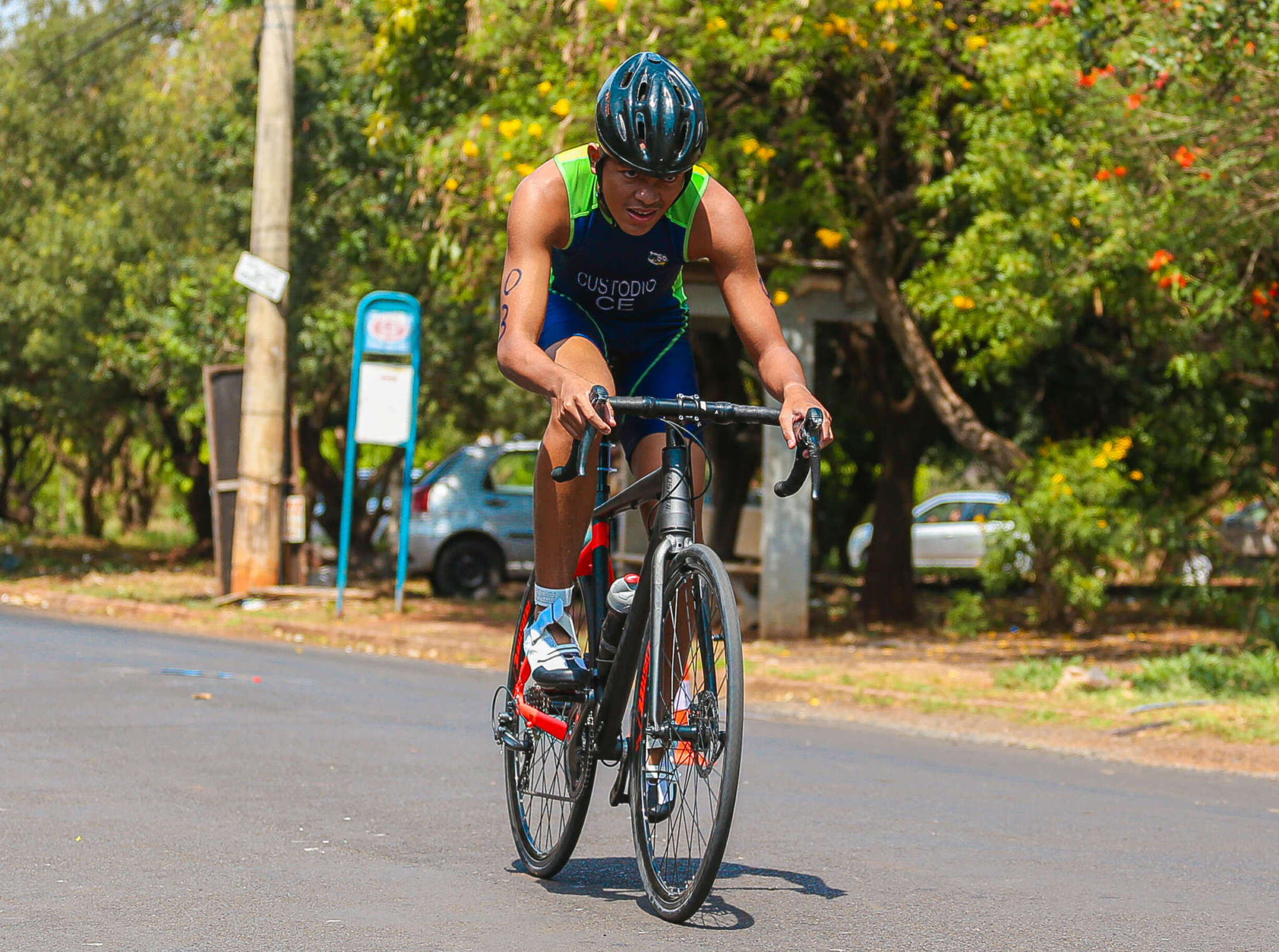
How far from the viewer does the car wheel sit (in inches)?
807

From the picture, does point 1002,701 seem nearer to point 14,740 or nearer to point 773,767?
point 773,767

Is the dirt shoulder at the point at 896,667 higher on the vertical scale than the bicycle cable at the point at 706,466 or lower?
lower

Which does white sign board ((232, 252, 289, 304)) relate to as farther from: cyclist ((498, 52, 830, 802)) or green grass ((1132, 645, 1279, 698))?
cyclist ((498, 52, 830, 802))

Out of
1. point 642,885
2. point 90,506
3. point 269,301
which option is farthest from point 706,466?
point 90,506

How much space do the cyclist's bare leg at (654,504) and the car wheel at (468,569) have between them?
52.1ft

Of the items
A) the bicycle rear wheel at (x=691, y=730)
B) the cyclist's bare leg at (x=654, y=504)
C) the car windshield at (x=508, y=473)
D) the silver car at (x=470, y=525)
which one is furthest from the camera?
the car windshield at (x=508, y=473)

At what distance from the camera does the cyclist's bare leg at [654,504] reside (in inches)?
165

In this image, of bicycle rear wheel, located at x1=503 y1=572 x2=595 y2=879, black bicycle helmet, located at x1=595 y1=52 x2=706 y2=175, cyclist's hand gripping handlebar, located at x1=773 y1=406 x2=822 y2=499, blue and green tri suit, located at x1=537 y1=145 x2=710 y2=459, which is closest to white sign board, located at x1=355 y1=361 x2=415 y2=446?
bicycle rear wheel, located at x1=503 y1=572 x2=595 y2=879

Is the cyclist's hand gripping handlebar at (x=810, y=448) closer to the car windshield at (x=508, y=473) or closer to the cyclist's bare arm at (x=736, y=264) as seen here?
the cyclist's bare arm at (x=736, y=264)

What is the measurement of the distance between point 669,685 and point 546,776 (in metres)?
0.87

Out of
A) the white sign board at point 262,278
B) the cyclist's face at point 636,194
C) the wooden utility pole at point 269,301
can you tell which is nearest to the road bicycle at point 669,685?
the cyclist's face at point 636,194

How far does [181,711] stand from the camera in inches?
324

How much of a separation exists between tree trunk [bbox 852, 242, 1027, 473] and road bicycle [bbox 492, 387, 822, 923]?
9.42 metres

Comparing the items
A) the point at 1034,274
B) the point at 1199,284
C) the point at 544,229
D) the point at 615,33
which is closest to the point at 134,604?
the point at 615,33
